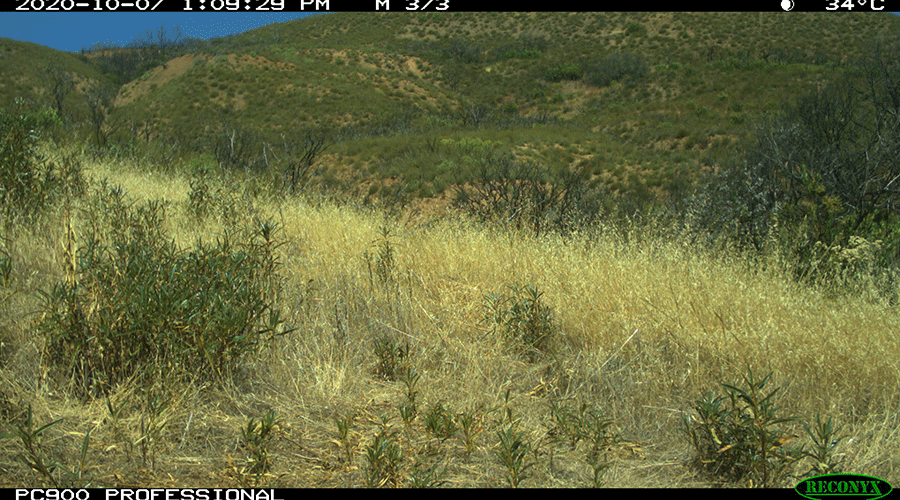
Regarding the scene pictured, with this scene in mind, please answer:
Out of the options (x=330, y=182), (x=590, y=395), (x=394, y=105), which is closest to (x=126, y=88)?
(x=394, y=105)

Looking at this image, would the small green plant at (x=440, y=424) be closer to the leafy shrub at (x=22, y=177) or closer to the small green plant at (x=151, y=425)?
the small green plant at (x=151, y=425)

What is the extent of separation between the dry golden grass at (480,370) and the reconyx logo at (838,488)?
213 mm

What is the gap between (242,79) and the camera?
118 ft

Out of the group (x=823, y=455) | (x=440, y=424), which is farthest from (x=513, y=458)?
(x=823, y=455)

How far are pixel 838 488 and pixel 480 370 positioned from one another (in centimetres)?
158

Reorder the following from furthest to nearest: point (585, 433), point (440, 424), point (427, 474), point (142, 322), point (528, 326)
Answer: point (528, 326) < point (142, 322) < point (440, 424) < point (585, 433) < point (427, 474)

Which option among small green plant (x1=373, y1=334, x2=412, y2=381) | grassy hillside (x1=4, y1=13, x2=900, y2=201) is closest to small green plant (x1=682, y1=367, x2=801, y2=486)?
small green plant (x1=373, y1=334, x2=412, y2=381)

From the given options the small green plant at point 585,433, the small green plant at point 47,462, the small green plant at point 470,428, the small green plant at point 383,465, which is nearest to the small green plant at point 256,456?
the small green plant at point 383,465

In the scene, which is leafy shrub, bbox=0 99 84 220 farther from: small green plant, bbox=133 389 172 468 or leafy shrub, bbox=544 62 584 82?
leafy shrub, bbox=544 62 584 82

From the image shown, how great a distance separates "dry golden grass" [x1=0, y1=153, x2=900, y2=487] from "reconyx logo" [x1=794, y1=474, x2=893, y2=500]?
8.4 inches

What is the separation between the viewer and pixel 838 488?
205 centimetres

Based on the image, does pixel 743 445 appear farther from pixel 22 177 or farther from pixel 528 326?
pixel 22 177

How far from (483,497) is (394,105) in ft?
113

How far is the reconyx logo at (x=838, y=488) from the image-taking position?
80.4 inches
